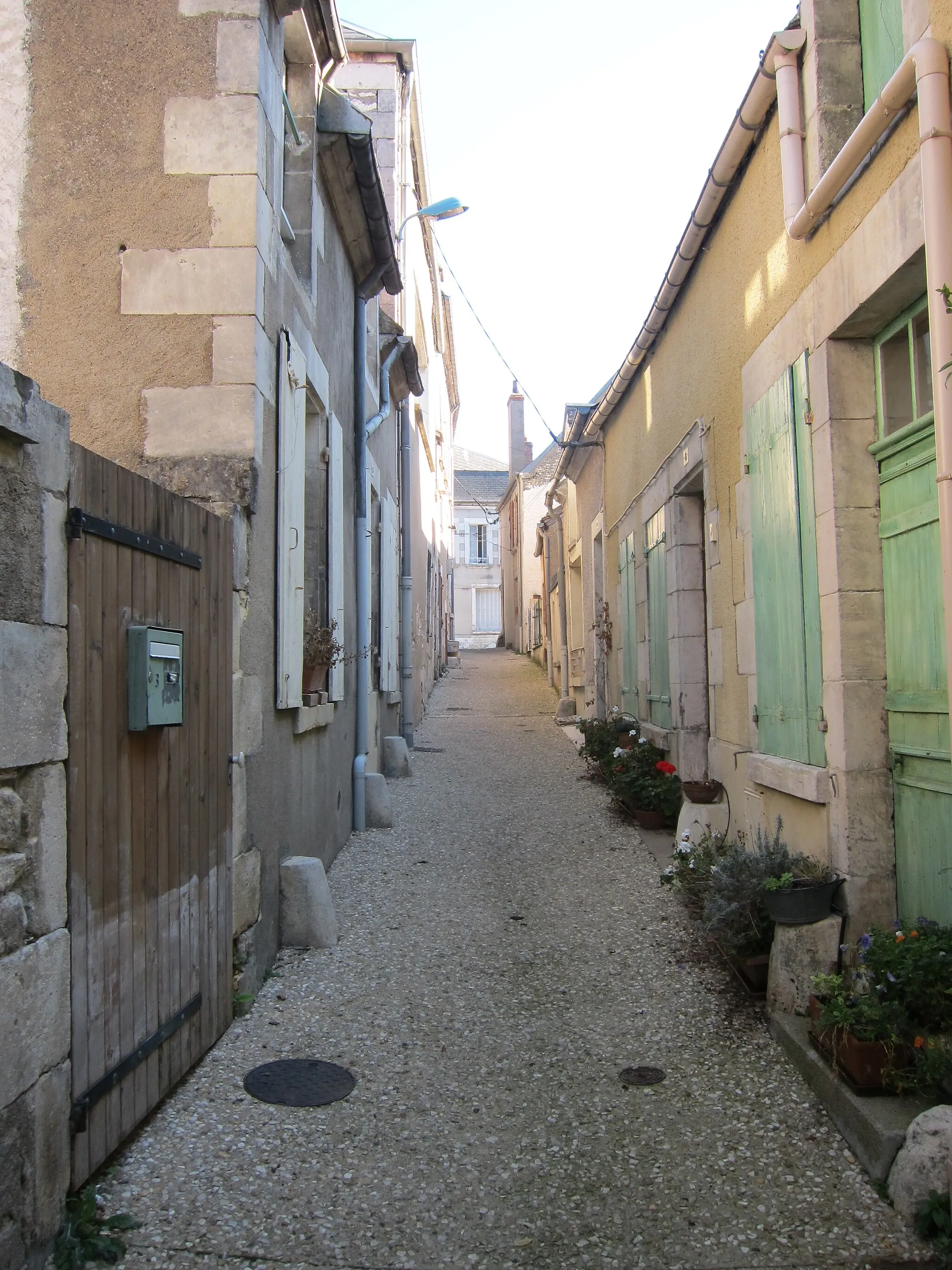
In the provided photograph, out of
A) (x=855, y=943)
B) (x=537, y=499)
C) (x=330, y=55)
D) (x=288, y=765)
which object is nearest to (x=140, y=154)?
(x=330, y=55)

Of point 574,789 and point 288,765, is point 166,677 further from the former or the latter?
point 574,789

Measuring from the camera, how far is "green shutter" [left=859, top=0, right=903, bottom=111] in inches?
138

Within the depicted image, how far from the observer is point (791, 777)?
424 centimetres

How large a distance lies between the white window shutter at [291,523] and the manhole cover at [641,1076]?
209cm

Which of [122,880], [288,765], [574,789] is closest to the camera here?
[122,880]

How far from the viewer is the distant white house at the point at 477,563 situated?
33375 mm

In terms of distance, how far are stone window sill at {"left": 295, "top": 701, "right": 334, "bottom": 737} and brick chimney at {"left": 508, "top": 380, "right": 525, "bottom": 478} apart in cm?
2234

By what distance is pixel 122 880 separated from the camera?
2.81m

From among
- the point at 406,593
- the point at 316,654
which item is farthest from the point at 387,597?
the point at 316,654

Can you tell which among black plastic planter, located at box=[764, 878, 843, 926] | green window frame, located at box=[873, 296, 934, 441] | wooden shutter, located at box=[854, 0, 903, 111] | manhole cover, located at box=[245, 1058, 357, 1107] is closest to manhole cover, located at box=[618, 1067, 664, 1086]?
black plastic planter, located at box=[764, 878, 843, 926]

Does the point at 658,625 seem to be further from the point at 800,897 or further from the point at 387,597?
the point at 800,897

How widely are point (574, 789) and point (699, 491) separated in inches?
122

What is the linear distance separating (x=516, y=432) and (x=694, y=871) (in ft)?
80.7

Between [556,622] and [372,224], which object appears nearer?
[372,224]
